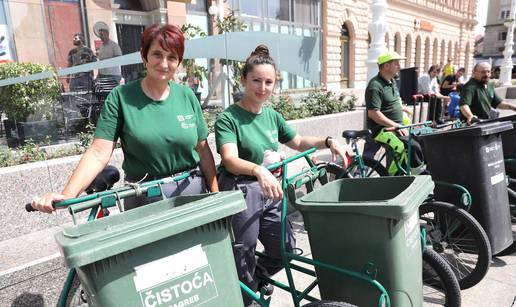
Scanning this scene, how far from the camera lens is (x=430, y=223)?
3.18 meters

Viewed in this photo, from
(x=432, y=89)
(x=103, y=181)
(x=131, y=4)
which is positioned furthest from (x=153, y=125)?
(x=432, y=89)

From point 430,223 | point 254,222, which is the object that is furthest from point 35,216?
point 430,223

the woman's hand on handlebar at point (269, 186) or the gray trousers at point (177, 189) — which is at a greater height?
the woman's hand on handlebar at point (269, 186)

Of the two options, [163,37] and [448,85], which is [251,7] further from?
[163,37]

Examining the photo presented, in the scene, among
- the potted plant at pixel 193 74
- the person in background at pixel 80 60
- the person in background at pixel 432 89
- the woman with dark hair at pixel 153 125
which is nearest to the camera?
the woman with dark hair at pixel 153 125

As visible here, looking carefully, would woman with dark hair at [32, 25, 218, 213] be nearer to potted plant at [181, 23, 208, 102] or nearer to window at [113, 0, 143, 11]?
potted plant at [181, 23, 208, 102]

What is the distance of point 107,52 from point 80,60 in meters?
0.45

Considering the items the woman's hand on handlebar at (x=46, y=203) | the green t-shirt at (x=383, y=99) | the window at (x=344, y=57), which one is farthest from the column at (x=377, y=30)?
the window at (x=344, y=57)

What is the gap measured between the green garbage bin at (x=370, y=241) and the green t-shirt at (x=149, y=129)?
0.71 metres

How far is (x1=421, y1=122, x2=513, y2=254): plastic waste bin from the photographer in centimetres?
300

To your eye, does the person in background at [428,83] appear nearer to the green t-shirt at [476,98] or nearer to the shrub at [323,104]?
the shrub at [323,104]

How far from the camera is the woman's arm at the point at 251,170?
185 cm

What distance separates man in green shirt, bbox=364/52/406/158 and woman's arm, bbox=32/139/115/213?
3.07m

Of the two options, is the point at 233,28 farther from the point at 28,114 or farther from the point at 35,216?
the point at 35,216
